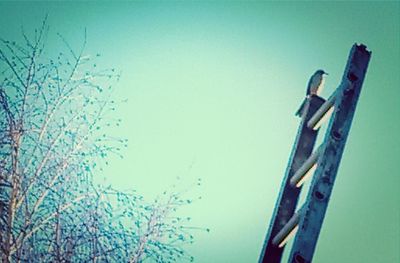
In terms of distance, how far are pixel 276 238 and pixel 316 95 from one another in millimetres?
892

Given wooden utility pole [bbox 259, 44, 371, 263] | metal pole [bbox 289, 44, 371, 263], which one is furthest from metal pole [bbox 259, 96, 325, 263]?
metal pole [bbox 289, 44, 371, 263]

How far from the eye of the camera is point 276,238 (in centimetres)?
170

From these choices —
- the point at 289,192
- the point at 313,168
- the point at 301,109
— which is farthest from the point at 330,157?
the point at 301,109

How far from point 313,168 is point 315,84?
2.02ft

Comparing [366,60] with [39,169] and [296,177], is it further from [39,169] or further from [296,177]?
[39,169]

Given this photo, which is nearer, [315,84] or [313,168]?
[313,168]

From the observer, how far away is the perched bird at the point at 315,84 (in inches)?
80.1

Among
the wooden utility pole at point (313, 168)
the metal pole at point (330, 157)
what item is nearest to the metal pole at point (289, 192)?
the wooden utility pole at point (313, 168)

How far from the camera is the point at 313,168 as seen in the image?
5.54 ft

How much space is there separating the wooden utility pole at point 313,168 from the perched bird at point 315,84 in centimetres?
6

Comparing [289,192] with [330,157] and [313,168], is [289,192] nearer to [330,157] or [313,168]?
[313,168]

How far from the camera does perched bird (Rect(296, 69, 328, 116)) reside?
80.1 inches

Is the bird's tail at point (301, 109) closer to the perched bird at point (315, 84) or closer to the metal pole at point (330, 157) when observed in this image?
the perched bird at point (315, 84)

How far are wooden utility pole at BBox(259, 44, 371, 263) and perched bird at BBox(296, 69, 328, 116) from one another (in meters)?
0.06
